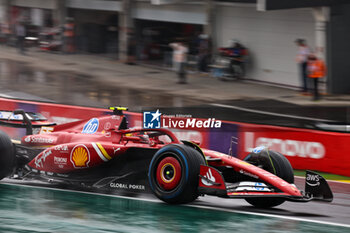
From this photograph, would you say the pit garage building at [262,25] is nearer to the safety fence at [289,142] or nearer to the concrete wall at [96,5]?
the concrete wall at [96,5]

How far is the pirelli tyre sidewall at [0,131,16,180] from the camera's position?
9.61 m

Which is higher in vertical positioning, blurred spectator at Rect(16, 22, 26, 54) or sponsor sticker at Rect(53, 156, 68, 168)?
blurred spectator at Rect(16, 22, 26, 54)

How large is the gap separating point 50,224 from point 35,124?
11.0 ft

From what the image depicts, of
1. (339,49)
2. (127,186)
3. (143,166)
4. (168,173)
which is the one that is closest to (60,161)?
(127,186)

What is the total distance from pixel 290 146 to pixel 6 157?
16.6ft

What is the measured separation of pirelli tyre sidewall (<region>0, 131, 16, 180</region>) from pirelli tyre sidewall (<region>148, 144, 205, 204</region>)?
2.53m

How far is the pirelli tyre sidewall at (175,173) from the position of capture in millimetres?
7957

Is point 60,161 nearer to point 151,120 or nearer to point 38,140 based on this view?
point 38,140

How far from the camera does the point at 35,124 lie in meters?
10.6

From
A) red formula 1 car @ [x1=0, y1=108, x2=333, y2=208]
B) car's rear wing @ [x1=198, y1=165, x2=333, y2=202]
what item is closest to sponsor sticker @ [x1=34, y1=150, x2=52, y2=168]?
red formula 1 car @ [x1=0, y1=108, x2=333, y2=208]

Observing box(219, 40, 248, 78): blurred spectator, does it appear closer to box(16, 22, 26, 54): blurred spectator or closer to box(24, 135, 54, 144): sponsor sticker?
box(16, 22, 26, 54): blurred spectator

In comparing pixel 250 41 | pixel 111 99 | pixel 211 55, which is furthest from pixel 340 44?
pixel 111 99

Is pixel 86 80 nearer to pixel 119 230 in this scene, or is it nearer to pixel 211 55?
pixel 211 55

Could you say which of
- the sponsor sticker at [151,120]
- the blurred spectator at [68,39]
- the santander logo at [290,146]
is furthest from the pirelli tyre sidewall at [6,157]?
the blurred spectator at [68,39]
